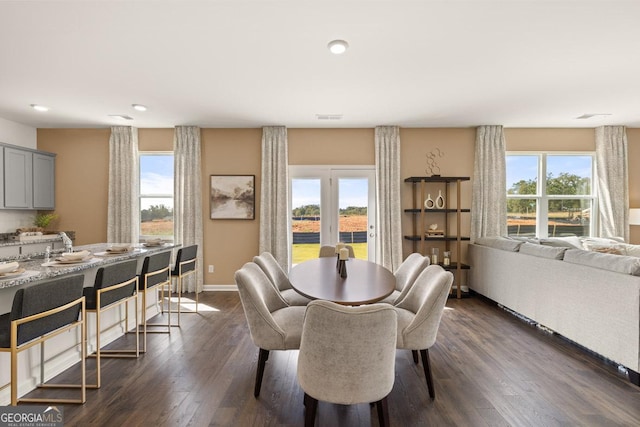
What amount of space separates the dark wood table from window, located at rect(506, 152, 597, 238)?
354 cm

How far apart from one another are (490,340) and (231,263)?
3.75m

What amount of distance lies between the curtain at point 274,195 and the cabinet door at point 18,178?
3462 millimetres

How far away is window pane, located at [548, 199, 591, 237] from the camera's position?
4934 millimetres

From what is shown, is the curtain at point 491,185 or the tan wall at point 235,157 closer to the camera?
the curtain at point 491,185

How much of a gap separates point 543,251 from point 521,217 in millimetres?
2033

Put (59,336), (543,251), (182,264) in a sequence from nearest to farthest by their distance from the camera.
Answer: (59,336) < (543,251) < (182,264)

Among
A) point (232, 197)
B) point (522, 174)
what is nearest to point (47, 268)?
point (232, 197)

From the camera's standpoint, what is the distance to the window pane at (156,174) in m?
4.98

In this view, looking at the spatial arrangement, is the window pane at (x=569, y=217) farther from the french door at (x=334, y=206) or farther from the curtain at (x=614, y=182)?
the french door at (x=334, y=206)

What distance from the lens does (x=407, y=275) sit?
2822mm

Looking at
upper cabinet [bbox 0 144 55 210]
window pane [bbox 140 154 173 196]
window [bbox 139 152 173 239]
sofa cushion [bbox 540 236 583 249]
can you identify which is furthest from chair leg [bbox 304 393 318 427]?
upper cabinet [bbox 0 144 55 210]

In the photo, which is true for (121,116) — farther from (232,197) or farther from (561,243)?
(561,243)

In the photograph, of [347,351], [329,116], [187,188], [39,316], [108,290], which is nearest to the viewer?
[347,351]

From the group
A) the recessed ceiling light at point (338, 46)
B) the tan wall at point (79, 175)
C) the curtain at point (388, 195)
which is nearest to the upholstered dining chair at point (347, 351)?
the recessed ceiling light at point (338, 46)
